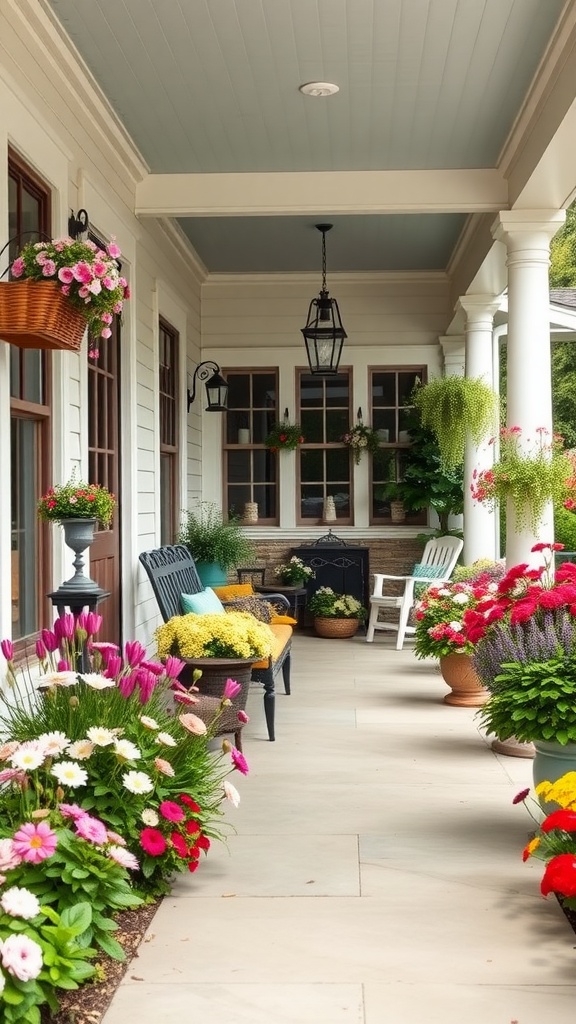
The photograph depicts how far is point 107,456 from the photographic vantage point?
661 cm

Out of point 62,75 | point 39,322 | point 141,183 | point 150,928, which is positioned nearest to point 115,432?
point 141,183

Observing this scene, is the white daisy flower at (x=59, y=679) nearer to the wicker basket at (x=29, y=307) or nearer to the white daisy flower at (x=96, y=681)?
the white daisy flower at (x=96, y=681)

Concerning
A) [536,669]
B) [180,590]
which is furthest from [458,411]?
[536,669]

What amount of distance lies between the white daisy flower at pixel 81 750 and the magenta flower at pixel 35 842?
0.39m

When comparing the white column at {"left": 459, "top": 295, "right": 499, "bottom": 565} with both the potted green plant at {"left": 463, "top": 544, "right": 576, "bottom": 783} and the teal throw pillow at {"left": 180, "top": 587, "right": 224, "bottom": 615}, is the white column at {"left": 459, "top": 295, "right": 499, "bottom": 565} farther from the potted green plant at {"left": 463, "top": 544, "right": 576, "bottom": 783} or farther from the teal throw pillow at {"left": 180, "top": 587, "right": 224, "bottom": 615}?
the potted green plant at {"left": 463, "top": 544, "right": 576, "bottom": 783}

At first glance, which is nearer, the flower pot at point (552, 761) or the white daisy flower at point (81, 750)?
the white daisy flower at point (81, 750)

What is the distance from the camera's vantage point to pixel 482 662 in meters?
4.17

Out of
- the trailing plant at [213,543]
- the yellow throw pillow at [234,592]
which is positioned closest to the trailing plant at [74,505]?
the yellow throw pillow at [234,592]

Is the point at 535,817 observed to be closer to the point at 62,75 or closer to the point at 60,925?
the point at 60,925

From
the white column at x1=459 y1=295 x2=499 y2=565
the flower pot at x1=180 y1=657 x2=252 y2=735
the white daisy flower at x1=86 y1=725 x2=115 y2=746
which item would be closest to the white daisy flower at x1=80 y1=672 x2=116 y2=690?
the white daisy flower at x1=86 y1=725 x2=115 y2=746

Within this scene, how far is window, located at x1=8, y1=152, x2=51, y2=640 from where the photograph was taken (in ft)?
15.4

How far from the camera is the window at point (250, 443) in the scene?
10.8m

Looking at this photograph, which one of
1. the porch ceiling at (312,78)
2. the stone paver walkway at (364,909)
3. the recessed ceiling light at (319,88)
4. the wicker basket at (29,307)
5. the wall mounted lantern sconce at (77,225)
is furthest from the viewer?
the recessed ceiling light at (319,88)

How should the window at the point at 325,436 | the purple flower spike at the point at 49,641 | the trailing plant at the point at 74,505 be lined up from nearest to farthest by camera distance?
the purple flower spike at the point at 49,641
the trailing plant at the point at 74,505
the window at the point at 325,436
